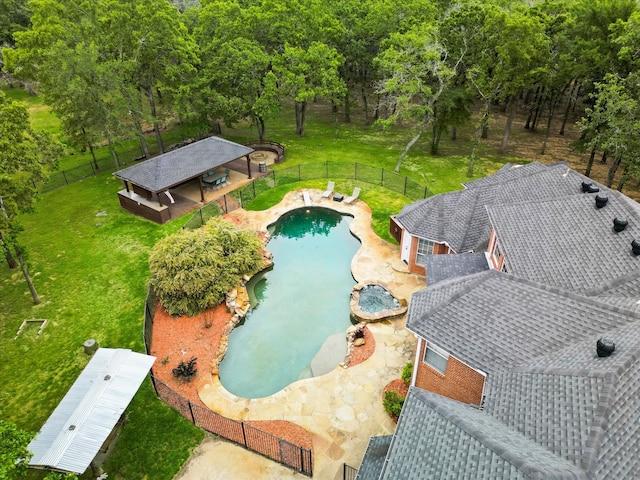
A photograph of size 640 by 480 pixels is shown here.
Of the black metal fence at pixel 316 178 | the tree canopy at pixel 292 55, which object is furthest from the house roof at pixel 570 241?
the tree canopy at pixel 292 55

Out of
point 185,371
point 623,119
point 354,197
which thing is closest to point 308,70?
point 354,197

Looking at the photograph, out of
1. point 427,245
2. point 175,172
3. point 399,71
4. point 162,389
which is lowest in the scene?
point 162,389

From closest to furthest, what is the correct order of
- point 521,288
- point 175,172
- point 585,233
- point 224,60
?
point 521,288 → point 585,233 → point 175,172 → point 224,60

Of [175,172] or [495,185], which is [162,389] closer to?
[175,172]

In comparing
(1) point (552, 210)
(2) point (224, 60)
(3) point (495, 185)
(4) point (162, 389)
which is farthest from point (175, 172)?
(1) point (552, 210)

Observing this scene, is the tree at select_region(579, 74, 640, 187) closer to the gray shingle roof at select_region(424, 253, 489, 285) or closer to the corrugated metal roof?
the gray shingle roof at select_region(424, 253, 489, 285)

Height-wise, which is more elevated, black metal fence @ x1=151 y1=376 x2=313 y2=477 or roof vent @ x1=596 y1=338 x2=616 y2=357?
roof vent @ x1=596 y1=338 x2=616 y2=357

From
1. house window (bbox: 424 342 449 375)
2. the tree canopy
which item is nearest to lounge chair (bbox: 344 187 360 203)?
the tree canopy

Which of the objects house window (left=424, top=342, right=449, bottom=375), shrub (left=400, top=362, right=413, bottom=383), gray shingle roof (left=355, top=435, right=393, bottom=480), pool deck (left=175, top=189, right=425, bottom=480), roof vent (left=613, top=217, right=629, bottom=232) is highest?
roof vent (left=613, top=217, right=629, bottom=232)
